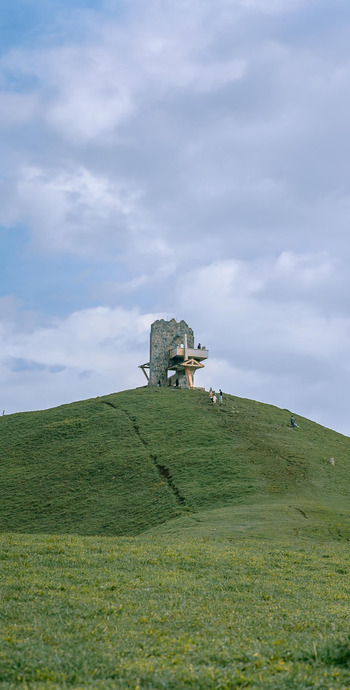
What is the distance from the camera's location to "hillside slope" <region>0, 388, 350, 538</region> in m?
38.6

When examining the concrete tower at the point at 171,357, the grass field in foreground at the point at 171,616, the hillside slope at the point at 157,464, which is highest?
the concrete tower at the point at 171,357

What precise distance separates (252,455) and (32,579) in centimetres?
3318

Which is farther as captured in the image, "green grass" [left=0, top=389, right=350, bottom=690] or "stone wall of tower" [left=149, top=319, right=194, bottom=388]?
"stone wall of tower" [left=149, top=319, right=194, bottom=388]

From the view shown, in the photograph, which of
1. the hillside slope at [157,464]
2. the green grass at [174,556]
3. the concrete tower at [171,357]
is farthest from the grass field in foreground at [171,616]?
the concrete tower at [171,357]

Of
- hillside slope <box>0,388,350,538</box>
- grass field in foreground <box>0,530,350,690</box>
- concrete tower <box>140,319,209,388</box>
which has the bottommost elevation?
grass field in foreground <box>0,530,350,690</box>

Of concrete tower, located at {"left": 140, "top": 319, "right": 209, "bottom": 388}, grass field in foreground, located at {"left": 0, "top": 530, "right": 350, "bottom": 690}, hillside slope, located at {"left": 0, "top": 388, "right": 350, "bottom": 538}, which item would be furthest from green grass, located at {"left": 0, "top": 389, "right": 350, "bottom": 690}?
concrete tower, located at {"left": 140, "top": 319, "right": 209, "bottom": 388}

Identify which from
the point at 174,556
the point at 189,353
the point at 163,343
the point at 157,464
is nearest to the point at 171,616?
the point at 174,556

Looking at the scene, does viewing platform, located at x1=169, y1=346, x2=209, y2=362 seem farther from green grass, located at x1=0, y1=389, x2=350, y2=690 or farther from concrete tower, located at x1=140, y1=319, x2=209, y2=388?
green grass, located at x1=0, y1=389, x2=350, y2=690

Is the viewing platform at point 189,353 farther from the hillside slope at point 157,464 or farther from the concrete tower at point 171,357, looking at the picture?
the hillside slope at point 157,464

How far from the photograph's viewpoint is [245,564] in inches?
802

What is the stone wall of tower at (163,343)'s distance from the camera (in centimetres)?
7806

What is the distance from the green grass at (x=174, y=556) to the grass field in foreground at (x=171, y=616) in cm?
5

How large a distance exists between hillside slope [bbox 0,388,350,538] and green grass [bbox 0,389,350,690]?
19cm

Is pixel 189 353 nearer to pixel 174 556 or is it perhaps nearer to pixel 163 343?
pixel 163 343
